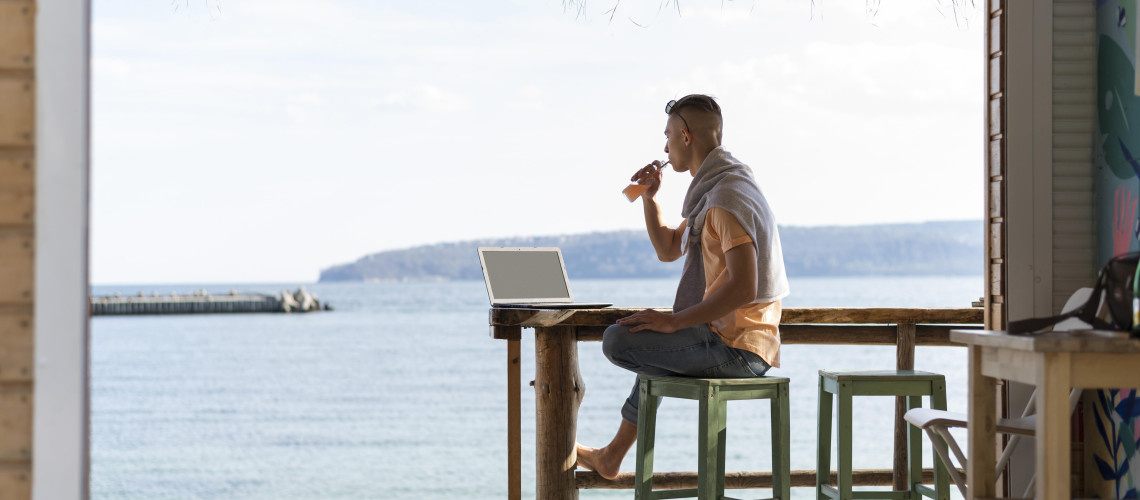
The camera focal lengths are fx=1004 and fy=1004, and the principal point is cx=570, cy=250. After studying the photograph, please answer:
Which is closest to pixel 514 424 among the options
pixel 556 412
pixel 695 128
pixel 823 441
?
pixel 556 412

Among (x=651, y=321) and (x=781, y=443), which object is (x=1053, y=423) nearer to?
(x=781, y=443)

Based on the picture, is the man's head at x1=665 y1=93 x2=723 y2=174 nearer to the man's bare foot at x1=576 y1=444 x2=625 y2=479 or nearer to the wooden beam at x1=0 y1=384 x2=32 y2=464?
the man's bare foot at x1=576 y1=444 x2=625 y2=479

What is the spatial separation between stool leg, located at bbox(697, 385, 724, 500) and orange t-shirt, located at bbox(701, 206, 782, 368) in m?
0.24

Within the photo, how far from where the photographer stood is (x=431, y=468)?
18.2 m

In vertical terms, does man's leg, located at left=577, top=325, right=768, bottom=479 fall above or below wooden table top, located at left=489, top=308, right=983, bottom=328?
below

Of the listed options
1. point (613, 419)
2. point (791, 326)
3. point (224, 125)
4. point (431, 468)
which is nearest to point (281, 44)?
point (224, 125)

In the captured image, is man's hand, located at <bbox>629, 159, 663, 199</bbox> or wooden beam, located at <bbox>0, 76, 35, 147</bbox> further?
man's hand, located at <bbox>629, 159, 663, 199</bbox>

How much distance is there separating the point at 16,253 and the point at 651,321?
182cm

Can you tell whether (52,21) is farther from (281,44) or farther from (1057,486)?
(281,44)

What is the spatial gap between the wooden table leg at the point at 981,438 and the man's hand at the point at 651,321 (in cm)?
92

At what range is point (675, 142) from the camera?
3424 mm

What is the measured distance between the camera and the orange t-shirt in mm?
3217

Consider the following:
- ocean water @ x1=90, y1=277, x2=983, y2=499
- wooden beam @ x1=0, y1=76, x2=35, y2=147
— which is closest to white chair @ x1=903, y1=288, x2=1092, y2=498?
wooden beam @ x1=0, y1=76, x2=35, y2=147

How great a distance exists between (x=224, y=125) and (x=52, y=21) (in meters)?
46.8
